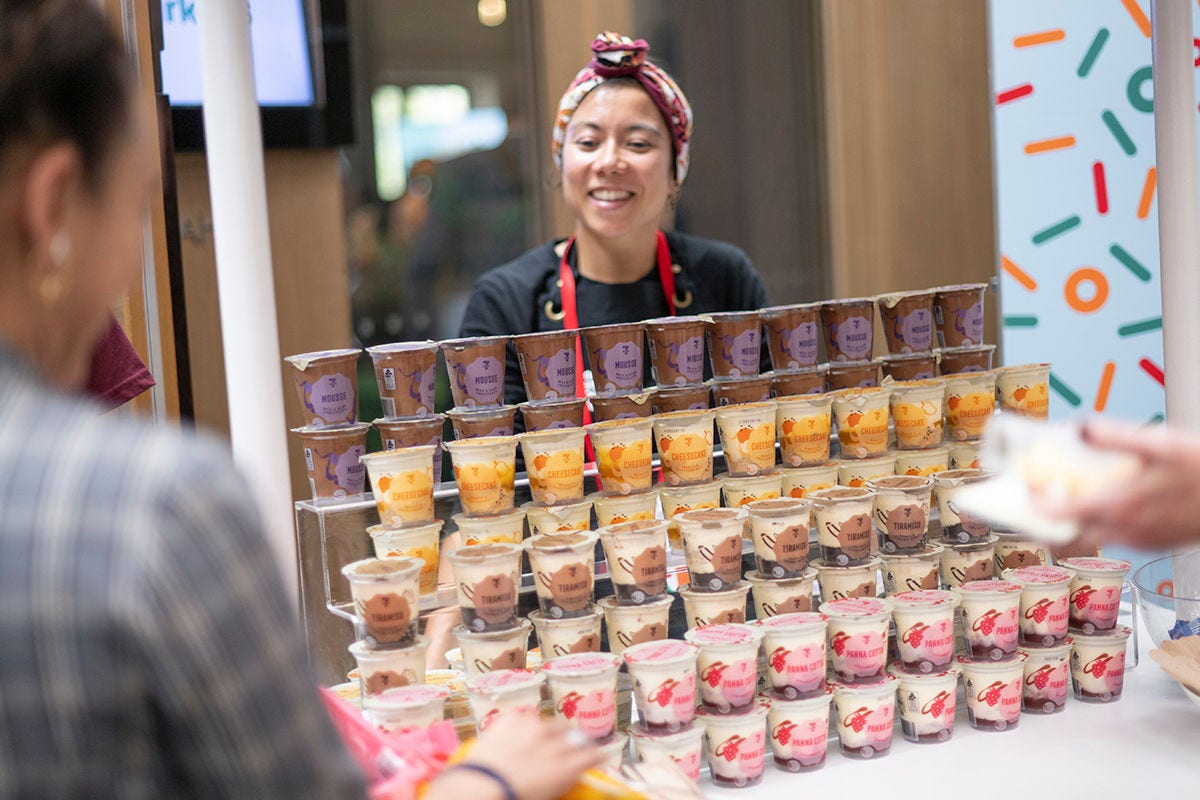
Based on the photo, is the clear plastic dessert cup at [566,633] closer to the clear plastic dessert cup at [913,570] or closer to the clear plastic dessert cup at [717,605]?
the clear plastic dessert cup at [717,605]

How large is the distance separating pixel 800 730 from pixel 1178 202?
1.17 m

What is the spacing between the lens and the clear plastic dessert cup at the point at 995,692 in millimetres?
1857

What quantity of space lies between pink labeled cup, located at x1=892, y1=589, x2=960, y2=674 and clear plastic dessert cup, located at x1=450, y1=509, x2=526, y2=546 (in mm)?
601

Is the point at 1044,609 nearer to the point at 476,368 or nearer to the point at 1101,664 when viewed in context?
the point at 1101,664

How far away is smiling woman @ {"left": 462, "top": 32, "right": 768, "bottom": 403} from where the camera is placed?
2.90 meters

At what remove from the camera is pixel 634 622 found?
72.7 inches

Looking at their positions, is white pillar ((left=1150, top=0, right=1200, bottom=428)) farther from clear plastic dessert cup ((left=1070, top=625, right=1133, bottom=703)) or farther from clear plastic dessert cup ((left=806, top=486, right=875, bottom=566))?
clear plastic dessert cup ((left=806, top=486, right=875, bottom=566))

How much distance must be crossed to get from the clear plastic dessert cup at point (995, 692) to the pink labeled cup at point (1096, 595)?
0.19 metres

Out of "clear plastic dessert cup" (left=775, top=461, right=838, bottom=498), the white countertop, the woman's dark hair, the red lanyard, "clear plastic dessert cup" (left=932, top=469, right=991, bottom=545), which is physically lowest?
the white countertop

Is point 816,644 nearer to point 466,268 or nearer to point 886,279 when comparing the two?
point 466,268

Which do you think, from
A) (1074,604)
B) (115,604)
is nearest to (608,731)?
(1074,604)

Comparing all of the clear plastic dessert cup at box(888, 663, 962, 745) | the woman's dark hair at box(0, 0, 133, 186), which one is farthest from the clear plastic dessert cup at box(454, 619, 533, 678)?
the woman's dark hair at box(0, 0, 133, 186)

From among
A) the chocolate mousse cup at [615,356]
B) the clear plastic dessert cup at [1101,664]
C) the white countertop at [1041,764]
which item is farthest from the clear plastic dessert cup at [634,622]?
the clear plastic dessert cup at [1101,664]

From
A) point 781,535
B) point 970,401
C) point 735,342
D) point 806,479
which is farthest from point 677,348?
point 970,401
